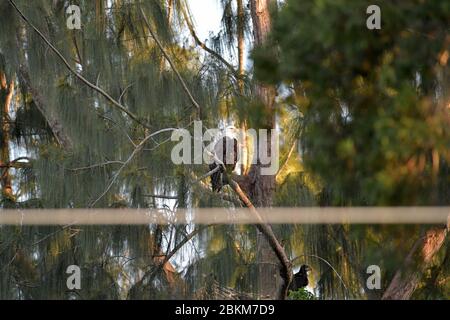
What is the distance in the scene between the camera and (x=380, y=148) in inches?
126

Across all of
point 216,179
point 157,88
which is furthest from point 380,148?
point 157,88

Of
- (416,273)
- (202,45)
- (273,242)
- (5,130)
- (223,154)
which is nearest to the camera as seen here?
(416,273)

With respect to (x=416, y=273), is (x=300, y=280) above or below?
below

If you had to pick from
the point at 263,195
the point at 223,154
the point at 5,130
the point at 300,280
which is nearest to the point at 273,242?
the point at 223,154

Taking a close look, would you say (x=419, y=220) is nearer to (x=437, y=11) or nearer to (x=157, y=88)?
(x=437, y=11)

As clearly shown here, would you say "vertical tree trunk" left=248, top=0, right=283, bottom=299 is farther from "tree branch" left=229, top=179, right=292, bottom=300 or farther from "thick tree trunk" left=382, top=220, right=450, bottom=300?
"thick tree trunk" left=382, top=220, right=450, bottom=300

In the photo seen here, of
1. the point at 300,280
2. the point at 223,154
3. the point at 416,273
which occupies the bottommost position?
the point at 300,280

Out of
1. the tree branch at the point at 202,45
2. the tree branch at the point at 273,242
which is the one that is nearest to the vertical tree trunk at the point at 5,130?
the tree branch at the point at 202,45

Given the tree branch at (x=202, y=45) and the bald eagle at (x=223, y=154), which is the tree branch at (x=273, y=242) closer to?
the bald eagle at (x=223, y=154)

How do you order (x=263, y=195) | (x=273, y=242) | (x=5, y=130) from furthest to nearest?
(x=5, y=130) < (x=263, y=195) < (x=273, y=242)

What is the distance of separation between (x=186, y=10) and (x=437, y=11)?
3.85m

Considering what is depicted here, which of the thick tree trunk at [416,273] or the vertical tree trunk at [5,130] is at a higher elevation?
the vertical tree trunk at [5,130]

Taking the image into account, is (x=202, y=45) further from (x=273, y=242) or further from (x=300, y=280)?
(x=273, y=242)

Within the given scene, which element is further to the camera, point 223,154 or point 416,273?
point 223,154
